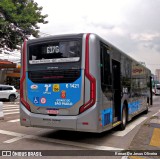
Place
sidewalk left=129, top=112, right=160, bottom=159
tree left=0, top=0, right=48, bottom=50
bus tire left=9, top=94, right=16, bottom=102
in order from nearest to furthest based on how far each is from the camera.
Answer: sidewalk left=129, top=112, right=160, bottom=159 → tree left=0, top=0, right=48, bottom=50 → bus tire left=9, top=94, right=16, bottom=102

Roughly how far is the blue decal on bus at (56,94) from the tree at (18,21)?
14456mm

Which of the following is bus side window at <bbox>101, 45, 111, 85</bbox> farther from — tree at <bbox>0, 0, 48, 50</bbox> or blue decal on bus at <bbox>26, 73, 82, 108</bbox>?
tree at <bbox>0, 0, 48, 50</bbox>

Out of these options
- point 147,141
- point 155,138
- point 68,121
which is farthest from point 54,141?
point 155,138

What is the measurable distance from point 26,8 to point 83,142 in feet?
59.6

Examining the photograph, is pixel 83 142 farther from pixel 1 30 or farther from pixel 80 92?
pixel 1 30

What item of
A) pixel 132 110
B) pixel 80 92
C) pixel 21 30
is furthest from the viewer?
pixel 21 30

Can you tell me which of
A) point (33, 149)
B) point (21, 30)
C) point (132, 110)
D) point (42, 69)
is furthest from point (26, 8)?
point (33, 149)

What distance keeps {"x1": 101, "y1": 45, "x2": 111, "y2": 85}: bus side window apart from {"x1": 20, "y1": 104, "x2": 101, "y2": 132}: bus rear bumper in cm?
108

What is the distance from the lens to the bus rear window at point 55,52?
Result: 7793 millimetres

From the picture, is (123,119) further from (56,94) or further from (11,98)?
(11,98)

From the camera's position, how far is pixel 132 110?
1226 centimetres

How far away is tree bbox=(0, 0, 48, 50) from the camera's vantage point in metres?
21.8

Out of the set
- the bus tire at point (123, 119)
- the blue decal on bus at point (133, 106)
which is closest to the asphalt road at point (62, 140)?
the bus tire at point (123, 119)

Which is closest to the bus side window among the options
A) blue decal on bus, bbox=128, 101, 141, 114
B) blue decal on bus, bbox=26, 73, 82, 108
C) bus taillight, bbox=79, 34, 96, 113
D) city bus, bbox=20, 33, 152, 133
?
city bus, bbox=20, 33, 152, 133
